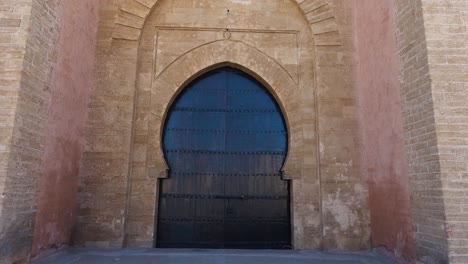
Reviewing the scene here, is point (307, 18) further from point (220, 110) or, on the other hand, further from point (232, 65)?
point (220, 110)

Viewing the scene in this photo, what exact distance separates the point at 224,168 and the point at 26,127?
2771mm

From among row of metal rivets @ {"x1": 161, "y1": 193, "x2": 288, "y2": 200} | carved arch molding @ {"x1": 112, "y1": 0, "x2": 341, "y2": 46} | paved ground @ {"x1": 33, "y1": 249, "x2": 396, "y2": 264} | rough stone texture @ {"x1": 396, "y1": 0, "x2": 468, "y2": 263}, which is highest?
carved arch molding @ {"x1": 112, "y1": 0, "x2": 341, "y2": 46}

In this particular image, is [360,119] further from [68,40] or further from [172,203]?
[68,40]

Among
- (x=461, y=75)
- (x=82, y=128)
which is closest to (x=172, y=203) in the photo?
(x=82, y=128)

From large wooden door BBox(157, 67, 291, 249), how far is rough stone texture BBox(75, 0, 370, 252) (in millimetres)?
305

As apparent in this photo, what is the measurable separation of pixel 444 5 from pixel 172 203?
4364 millimetres

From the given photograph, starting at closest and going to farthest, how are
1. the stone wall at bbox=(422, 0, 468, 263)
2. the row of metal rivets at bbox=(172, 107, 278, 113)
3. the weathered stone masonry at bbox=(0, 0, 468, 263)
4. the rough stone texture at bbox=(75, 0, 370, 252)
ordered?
1. the stone wall at bbox=(422, 0, 468, 263)
2. the weathered stone masonry at bbox=(0, 0, 468, 263)
3. the rough stone texture at bbox=(75, 0, 370, 252)
4. the row of metal rivets at bbox=(172, 107, 278, 113)

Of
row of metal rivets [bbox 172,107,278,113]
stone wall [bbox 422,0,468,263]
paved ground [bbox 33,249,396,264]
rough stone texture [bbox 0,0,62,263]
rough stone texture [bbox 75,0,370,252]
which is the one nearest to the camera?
stone wall [bbox 422,0,468,263]

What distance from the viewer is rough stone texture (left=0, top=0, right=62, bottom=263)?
3.47m

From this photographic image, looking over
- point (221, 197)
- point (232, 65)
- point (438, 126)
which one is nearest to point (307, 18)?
point (232, 65)

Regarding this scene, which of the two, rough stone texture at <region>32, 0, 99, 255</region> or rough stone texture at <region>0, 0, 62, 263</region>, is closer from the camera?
rough stone texture at <region>0, 0, 62, 263</region>

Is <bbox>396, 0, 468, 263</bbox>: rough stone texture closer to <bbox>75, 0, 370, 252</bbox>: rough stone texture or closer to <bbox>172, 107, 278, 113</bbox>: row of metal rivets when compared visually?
<bbox>75, 0, 370, 252</bbox>: rough stone texture

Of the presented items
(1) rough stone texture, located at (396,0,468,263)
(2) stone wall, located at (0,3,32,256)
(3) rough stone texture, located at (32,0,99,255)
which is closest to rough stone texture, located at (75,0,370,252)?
(3) rough stone texture, located at (32,0,99,255)

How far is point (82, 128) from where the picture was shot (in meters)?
5.09
